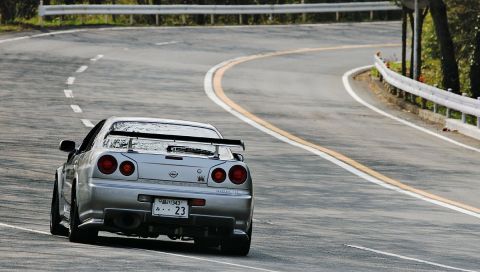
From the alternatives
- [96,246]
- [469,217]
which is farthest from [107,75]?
[96,246]

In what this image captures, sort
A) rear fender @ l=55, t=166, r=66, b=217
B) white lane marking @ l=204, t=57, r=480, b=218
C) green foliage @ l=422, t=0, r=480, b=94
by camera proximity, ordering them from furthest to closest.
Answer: green foliage @ l=422, t=0, r=480, b=94 → white lane marking @ l=204, t=57, r=480, b=218 → rear fender @ l=55, t=166, r=66, b=217

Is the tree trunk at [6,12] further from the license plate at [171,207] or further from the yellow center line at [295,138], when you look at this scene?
the license plate at [171,207]

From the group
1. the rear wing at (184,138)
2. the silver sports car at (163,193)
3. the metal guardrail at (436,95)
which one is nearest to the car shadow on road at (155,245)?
the silver sports car at (163,193)

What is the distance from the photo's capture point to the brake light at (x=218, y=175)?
12977 millimetres

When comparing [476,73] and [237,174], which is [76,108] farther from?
[237,174]

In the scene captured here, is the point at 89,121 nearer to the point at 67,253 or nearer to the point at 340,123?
the point at 340,123

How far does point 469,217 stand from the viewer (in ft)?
59.3

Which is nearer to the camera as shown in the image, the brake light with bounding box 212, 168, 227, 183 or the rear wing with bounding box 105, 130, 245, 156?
the rear wing with bounding box 105, 130, 245, 156

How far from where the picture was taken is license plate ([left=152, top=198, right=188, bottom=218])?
12.9 m

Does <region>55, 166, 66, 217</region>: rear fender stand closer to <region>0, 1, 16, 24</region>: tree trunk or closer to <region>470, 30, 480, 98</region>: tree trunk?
<region>470, 30, 480, 98</region>: tree trunk

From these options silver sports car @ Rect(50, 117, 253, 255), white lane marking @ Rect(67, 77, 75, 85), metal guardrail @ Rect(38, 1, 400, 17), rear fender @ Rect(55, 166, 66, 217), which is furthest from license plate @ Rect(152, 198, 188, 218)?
metal guardrail @ Rect(38, 1, 400, 17)

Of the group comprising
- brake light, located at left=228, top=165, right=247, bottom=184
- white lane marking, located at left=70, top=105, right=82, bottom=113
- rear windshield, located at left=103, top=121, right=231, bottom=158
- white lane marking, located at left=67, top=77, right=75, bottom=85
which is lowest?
white lane marking, located at left=67, top=77, right=75, bottom=85

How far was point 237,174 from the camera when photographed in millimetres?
13078

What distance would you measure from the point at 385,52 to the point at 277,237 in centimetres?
3684
